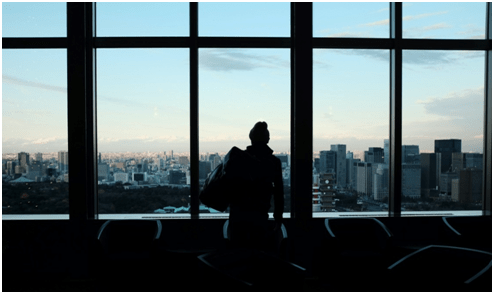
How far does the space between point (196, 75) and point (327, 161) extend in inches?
83.8

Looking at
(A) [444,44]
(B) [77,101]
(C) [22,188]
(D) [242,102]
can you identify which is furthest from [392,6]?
(C) [22,188]

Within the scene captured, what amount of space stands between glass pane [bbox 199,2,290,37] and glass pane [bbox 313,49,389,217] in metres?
0.70

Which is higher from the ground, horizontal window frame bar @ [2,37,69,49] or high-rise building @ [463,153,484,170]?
horizontal window frame bar @ [2,37,69,49]

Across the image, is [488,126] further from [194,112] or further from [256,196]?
[194,112]

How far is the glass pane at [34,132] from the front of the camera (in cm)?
453

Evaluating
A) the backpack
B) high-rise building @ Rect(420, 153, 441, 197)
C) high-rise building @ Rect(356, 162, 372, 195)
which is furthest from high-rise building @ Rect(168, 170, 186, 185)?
high-rise building @ Rect(420, 153, 441, 197)

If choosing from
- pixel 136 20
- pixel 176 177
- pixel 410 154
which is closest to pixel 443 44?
pixel 410 154

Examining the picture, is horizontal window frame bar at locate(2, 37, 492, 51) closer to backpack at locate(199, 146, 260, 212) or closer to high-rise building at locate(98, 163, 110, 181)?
high-rise building at locate(98, 163, 110, 181)

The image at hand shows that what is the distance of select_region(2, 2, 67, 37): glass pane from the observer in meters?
4.48

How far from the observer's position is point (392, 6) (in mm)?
4609

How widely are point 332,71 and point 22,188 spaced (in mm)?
4517

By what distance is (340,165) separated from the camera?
4703 millimetres

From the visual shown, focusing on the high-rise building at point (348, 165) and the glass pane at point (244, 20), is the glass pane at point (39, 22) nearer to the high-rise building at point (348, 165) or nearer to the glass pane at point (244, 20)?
the glass pane at point (244, 20)

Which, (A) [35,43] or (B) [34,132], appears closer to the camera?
(A) [35,43]
